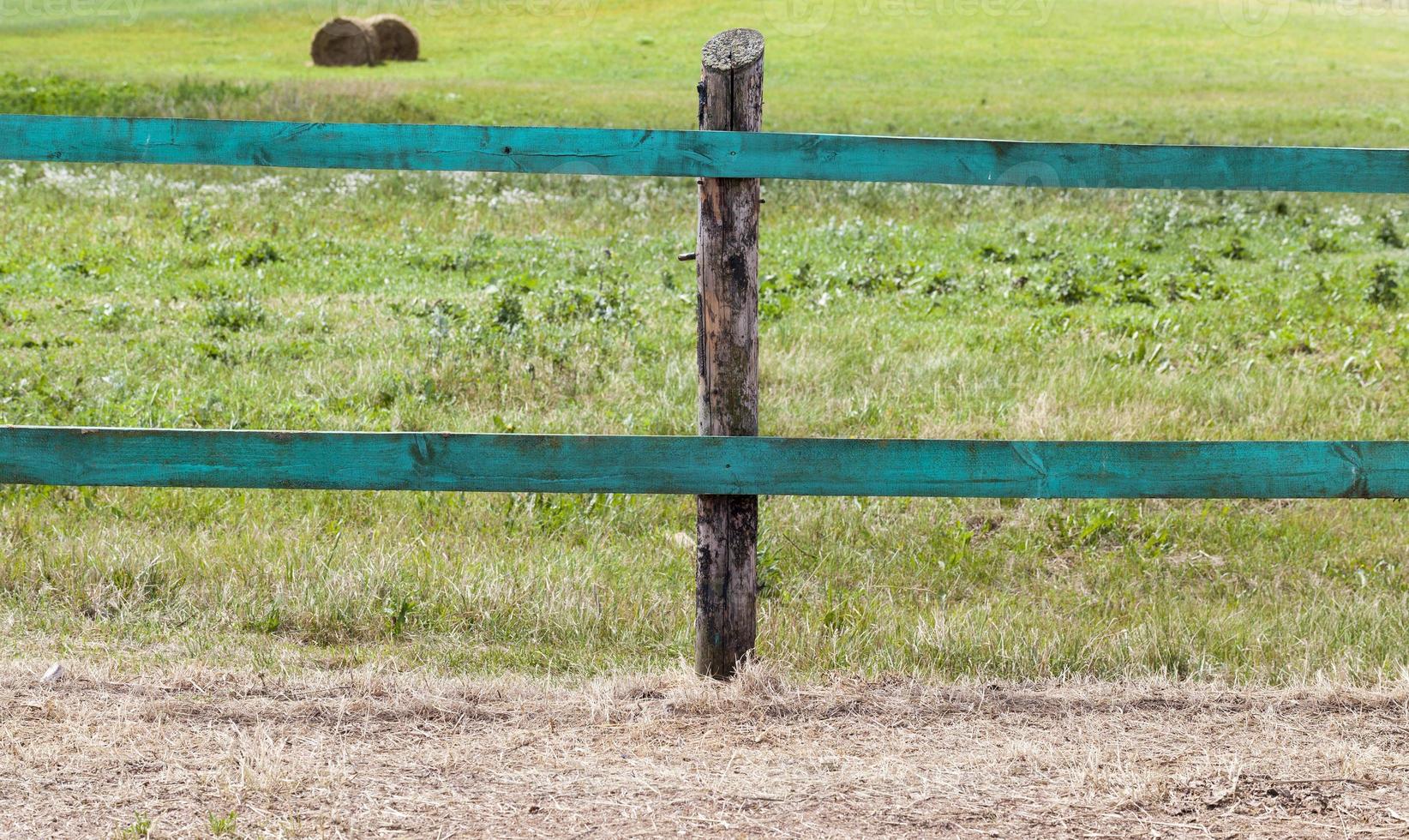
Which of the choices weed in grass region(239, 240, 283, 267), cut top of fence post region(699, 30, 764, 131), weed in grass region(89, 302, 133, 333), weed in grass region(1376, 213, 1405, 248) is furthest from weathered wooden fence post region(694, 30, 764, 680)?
weed in grass region(1376, 213, 1405, 248)

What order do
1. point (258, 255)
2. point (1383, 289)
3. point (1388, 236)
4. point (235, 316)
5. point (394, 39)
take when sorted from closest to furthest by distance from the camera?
point (235, 316)
point (1383, 289)
point (258, 255)
point (1388, 236)
point (394, 39)

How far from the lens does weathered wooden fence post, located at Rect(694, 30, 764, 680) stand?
362 cm

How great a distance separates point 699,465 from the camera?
3.61m

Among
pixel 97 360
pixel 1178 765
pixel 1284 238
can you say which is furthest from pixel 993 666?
pixel 1284 238

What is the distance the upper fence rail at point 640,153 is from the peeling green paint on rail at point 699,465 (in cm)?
76

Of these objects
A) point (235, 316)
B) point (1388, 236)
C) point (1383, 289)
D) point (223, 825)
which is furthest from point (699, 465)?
point (1388, 236)

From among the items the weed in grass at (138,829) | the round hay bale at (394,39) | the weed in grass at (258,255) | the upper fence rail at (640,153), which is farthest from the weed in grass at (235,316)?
the round hay bale at (394,39)

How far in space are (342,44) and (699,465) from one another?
4181cm

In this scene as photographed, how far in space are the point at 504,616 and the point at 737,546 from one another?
1175 millimetres

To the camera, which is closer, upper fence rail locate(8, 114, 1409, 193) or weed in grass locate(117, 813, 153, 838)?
weed in grass locate(117, 813, 153, 838)

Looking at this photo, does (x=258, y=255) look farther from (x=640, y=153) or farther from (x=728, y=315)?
(x=728, y=315)

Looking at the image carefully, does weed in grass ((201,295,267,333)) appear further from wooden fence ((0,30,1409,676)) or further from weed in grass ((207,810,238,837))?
weed in grass ((207,810,238,837))

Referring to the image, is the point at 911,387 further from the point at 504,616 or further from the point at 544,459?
the point at 544,459

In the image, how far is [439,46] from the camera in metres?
48.3
